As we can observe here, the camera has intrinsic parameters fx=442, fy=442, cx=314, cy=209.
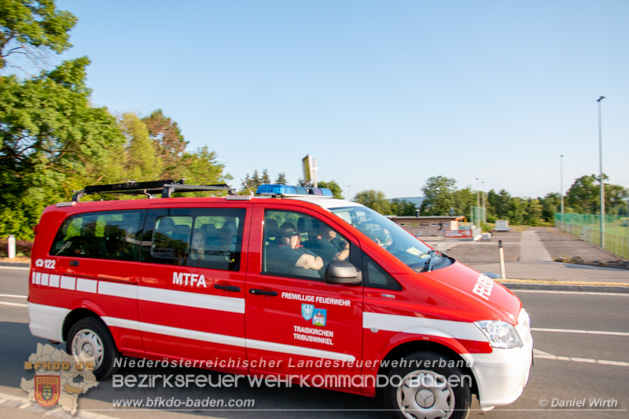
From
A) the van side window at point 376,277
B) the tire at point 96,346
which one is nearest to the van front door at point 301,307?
the van side window at point 376,277

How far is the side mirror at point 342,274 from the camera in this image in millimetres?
3625

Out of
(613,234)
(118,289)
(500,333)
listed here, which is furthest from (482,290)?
(613,234)

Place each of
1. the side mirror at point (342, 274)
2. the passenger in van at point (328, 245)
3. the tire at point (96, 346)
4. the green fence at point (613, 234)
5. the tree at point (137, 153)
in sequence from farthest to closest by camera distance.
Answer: the tree at point (137, 153) < the green fence at point (613, 234) < the tire at point (96, 346) < the passenger in van at point (328, 245) < the side mirror at point (342, 274)

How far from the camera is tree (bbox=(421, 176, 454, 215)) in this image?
110319 millimetres

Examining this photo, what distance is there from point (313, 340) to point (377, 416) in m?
0.90

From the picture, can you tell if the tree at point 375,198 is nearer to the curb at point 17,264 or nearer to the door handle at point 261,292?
the curb at point 17,264

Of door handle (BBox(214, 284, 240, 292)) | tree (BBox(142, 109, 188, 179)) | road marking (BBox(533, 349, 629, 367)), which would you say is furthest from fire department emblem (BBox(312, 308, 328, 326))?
tree (BBox(142, 109, 188, 179))

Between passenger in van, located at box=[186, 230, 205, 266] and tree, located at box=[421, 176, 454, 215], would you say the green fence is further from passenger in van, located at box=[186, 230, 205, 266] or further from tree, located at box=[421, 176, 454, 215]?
tree, located at box=[421, 176, 454, 215]

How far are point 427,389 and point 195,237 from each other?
2.56m

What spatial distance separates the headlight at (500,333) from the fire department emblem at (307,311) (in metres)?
1.33

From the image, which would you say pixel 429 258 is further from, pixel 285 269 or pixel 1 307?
pixel 1 307

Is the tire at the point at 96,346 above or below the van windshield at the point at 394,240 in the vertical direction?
below

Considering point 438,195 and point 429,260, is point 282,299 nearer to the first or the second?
point 429,260

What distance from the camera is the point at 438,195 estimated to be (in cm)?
11206
